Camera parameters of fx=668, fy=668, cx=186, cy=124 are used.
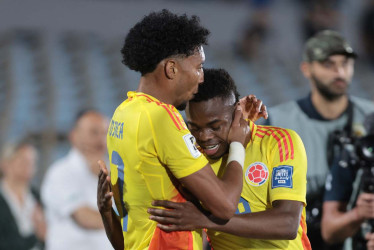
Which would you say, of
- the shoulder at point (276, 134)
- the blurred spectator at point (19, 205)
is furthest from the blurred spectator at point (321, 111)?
the blurred spectator at point (19, 205)

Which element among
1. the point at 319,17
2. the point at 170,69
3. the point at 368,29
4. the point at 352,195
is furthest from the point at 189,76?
the point at 368,29

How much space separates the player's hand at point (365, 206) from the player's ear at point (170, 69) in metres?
1.42

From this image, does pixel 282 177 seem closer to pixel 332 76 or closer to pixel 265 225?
pixel 265 225

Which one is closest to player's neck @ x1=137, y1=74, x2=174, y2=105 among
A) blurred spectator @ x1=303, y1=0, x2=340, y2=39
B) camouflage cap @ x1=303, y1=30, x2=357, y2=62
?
camouflage cap @ x1=303, y1=30, x2=357, y2=62

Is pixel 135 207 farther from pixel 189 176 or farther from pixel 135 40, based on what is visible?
pixel 135 40

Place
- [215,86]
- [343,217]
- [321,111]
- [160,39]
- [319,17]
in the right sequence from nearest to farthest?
[160,39], [215,86], [343,217], [321,111], [319,17]

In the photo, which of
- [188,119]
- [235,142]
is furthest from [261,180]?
[188,119]

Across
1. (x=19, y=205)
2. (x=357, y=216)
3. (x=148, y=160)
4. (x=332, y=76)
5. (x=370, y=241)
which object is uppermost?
(x=332, y=76)

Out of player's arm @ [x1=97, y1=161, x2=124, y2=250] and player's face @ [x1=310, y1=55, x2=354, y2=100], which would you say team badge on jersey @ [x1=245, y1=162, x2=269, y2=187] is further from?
player's face @ [x1=310, y1=55, x2=354, y2=100]

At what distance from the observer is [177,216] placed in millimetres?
2592

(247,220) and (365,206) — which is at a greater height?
(247,220)

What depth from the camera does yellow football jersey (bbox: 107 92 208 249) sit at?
2.56 meters

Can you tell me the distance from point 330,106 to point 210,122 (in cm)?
197

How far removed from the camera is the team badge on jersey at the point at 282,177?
2.77 m
